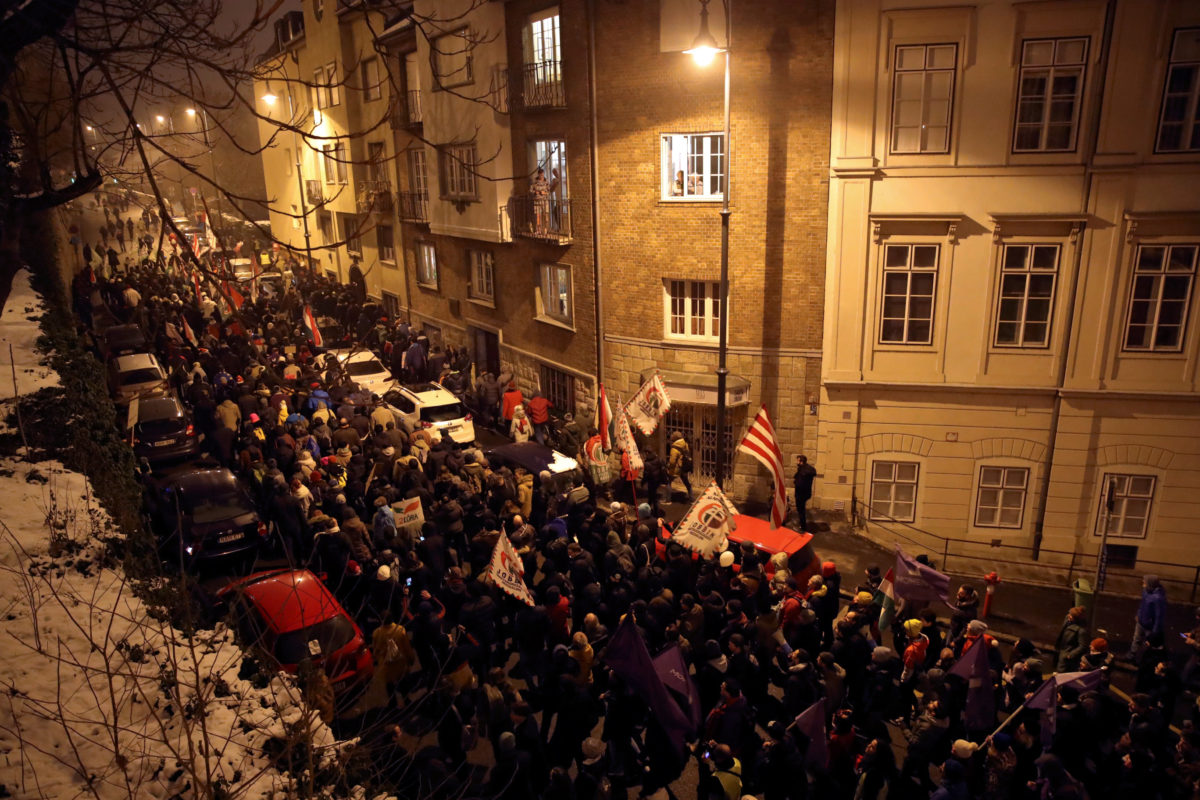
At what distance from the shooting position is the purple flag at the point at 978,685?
923 cm

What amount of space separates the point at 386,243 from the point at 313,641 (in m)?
27.9

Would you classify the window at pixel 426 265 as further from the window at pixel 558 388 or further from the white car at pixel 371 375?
the window at pixel 558 388

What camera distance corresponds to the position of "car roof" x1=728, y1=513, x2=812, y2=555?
41.7 ft

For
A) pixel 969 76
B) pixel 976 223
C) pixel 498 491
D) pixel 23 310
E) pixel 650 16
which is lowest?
pixel 498 491

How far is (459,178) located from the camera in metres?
26.0

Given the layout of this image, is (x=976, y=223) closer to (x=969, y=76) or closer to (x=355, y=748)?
(x=969, y=76)

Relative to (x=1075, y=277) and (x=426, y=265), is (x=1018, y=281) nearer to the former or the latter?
(x=1075, y=277)

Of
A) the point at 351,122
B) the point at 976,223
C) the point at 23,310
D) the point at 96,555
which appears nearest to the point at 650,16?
the point at 976,223

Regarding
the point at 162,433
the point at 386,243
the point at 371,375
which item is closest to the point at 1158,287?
the point at 371,375

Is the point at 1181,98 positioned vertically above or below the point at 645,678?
above

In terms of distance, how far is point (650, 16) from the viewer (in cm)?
1795

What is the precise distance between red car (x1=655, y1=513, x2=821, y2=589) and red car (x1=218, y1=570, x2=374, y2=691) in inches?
202

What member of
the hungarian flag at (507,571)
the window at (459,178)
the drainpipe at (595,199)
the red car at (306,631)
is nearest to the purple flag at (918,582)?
the hungarian flag at (507,571)

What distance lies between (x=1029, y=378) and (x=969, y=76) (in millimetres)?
6073
